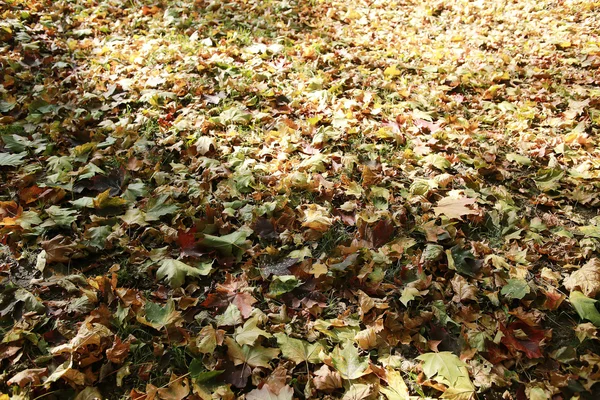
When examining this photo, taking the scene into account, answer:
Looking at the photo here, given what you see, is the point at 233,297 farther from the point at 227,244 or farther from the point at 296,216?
the point at 296,216

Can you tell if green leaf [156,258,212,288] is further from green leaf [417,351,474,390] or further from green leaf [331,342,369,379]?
green leaf [417,351,474,390]

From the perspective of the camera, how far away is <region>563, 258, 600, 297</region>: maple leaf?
2.07 m

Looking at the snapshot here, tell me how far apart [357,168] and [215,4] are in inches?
131

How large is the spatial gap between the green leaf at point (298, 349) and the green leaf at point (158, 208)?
1.00m

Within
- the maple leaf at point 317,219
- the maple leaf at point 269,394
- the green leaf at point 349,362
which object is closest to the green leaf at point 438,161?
the maple leaf at point 317,219

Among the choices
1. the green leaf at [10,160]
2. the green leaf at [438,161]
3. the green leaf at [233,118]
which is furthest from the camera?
the green leaf at [233,118]

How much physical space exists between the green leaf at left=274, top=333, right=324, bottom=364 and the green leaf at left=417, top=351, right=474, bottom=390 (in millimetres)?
451

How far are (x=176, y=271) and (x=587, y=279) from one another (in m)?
2.02

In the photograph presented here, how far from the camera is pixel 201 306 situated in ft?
6.79

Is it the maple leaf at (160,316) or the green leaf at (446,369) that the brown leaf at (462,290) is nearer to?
the green leaf at (446,369)

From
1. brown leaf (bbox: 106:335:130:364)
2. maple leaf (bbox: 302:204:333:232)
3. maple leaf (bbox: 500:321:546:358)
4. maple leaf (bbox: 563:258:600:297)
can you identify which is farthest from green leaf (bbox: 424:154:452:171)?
brown leaf (bbox: 106:335:130:364)

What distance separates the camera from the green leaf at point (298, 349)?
1.84 meters

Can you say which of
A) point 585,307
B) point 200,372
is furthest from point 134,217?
point 585,307

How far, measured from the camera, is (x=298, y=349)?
1863 millimetres
